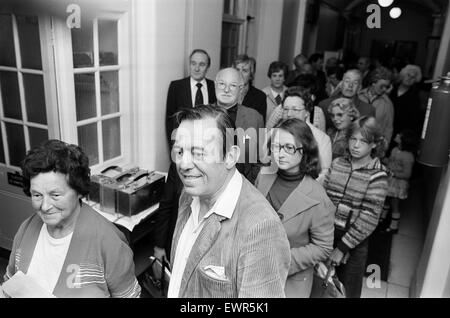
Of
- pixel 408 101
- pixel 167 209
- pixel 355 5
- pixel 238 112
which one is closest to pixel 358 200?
pixel 238 112

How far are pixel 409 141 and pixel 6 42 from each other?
245cm

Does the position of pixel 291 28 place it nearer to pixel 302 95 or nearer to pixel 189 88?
pixel 189 88

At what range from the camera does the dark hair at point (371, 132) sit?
142 cm

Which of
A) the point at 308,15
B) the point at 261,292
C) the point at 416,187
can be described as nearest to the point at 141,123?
the point at 261,292

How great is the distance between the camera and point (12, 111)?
5.61 ft

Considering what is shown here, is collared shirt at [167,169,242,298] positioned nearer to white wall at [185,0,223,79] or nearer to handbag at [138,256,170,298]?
handbag at [138,256,170,298]

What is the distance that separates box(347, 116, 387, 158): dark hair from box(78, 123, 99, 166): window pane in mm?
1263

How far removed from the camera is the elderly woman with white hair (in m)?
2.87

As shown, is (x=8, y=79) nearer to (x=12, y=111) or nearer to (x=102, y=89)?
(x=12, y=111)

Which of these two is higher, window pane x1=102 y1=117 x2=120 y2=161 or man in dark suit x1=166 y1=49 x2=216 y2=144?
man in dark suit x1=166 y1=49 x2=216 y2=144

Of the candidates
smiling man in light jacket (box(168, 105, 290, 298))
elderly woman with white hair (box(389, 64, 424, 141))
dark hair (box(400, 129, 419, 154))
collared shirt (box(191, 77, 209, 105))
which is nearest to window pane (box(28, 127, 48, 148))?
collared shirt (box(191, 77, 209, 105))

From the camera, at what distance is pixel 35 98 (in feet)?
5.38

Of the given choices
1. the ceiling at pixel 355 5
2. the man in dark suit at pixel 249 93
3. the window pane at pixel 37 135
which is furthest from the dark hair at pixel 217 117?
the ceiling at pixel 355 5

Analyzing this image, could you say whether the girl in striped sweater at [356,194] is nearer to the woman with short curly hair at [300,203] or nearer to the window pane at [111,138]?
the woman with short curly hair at [300,203]
